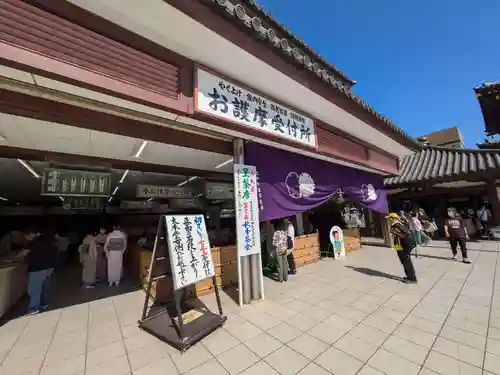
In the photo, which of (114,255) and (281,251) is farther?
(114,255)

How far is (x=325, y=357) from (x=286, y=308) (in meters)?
1.69

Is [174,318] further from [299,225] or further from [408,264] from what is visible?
[299,225]

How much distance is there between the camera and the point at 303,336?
3723 millimetres

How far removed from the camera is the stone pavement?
304cm

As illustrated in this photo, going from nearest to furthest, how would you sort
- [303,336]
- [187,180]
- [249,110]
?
[303,336] < [249,110] < [187,180]

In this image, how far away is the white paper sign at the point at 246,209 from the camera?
4.97 metres

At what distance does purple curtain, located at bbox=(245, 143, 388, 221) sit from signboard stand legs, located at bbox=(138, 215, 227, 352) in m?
2.30

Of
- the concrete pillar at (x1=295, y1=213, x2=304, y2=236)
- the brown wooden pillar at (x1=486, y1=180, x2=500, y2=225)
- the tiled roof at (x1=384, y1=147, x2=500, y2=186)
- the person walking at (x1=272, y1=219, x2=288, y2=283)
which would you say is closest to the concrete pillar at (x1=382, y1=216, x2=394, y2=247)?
the tiled roof at (x1=384, y1=147, x2=500, y2=186)

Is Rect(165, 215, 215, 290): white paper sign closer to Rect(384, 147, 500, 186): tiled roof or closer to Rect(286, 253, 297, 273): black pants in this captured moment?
Rect(286, 253, 297, 273): black pants

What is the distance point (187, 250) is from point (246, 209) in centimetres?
157

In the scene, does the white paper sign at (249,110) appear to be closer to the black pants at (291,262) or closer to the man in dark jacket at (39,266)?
the black pants at (291,262)

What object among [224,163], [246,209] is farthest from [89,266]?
[246,209]

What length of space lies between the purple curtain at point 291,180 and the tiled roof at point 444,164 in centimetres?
685

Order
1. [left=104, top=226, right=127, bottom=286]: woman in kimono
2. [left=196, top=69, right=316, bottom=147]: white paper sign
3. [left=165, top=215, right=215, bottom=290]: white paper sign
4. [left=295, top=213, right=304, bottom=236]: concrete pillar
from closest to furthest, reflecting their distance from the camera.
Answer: [left=196, top=69, right=316, bottom=147]: white paper sign
[left=165, top=215, right=215, bottom=290]: white paper sign
[left=104, top=226, right=127, bottom=286]: woman in kimono
[left=295, top=213, right=304, bottom=236]: concrete pillar
